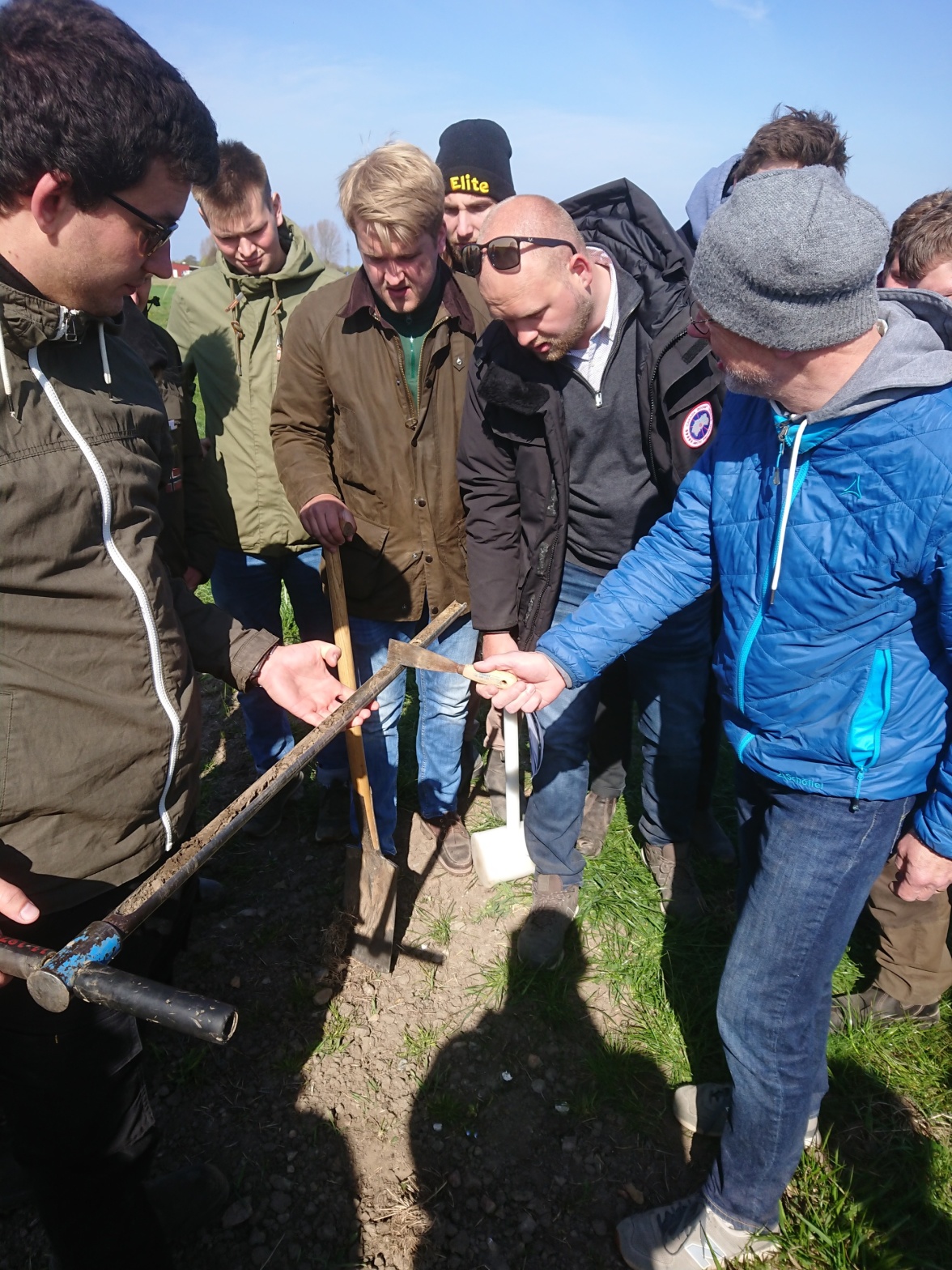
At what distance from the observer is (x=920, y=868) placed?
6.04ft

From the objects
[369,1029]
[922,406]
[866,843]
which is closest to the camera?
[922,406]

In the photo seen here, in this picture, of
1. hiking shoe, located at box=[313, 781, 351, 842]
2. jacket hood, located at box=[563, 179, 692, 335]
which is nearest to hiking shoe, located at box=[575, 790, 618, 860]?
hiking shoe, located at box=[313, 781, 351, 842]

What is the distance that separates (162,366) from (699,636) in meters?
2.25

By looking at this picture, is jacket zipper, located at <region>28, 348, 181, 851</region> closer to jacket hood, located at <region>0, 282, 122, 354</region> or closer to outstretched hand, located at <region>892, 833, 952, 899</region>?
jacket hood, located at <region>0, 282, 122, 354</region>

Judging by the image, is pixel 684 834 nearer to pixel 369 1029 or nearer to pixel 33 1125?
pixel 369 1029

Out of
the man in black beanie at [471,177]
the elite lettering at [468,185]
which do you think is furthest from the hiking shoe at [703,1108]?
the elite lettering at [468,185]

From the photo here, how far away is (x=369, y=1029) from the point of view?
117 inches

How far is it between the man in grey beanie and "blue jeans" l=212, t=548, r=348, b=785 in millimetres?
1912

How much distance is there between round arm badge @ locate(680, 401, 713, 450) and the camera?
2549 millimetres

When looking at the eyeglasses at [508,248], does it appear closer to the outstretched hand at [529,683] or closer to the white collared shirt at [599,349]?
the white collared shirt at [599,349]

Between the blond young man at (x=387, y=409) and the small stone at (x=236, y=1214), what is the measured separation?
5.70ft

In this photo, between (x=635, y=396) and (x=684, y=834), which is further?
(x=684, y=834)

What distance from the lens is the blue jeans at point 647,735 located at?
304cm

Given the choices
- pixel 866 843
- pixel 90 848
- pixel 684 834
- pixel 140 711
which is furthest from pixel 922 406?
pixel 684 834
